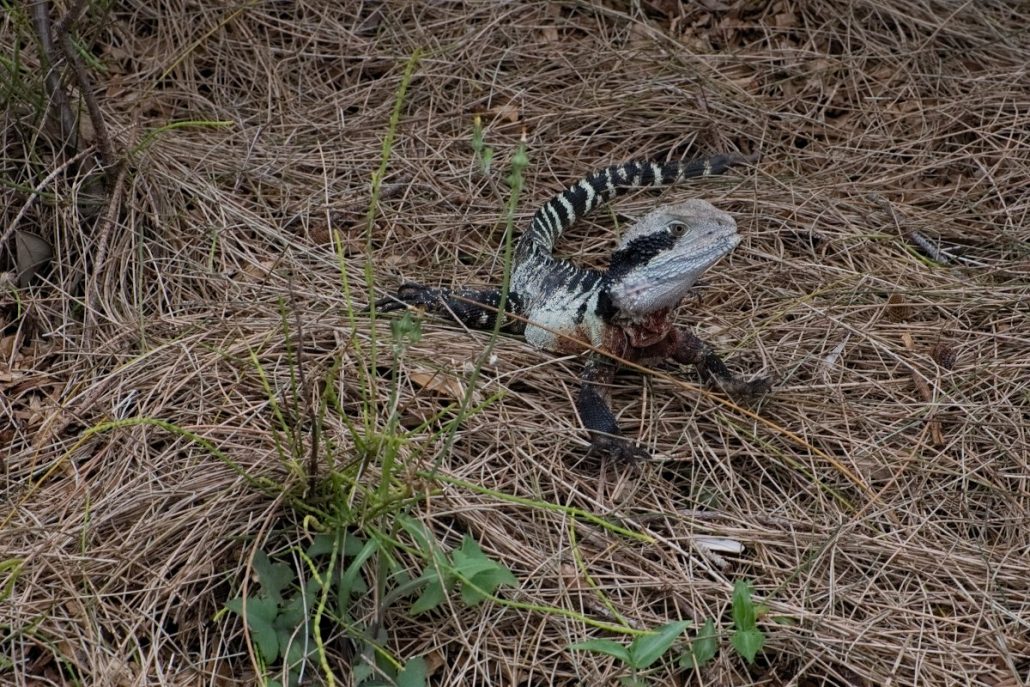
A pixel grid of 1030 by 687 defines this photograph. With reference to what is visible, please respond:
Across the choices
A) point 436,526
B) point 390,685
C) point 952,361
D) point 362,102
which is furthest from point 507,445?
point 362,102

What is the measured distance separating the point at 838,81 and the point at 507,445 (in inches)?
107

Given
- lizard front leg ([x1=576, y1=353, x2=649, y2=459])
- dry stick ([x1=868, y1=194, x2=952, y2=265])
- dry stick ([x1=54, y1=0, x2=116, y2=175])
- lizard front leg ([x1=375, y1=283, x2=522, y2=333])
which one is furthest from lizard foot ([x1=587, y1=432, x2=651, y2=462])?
dry stick ([x1=54, y1=0, x2=116, y2=175])

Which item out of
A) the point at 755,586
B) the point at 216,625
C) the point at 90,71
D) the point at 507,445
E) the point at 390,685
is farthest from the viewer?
the point at 90,71

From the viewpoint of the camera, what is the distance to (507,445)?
135 inches

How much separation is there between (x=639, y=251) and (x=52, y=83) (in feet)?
7.23

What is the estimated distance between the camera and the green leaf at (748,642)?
2816 millimetres

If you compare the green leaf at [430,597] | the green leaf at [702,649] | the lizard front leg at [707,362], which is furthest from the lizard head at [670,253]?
the green leaf at [430,597]

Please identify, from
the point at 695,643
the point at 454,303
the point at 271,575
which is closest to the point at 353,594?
the point at 271,575

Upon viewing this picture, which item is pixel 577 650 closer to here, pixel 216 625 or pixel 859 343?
pixel 216 625

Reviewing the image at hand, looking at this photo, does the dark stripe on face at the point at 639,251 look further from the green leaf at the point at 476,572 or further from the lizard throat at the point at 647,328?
the green leaf at the point at 476,572

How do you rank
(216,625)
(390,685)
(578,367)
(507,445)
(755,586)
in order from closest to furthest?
(390,685) → (216,625) → (755,586) → (507,445) → (578,367)

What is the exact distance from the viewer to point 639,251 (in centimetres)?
374

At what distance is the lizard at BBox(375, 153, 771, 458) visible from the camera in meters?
3.66

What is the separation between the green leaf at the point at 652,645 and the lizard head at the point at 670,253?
4.13 feet
